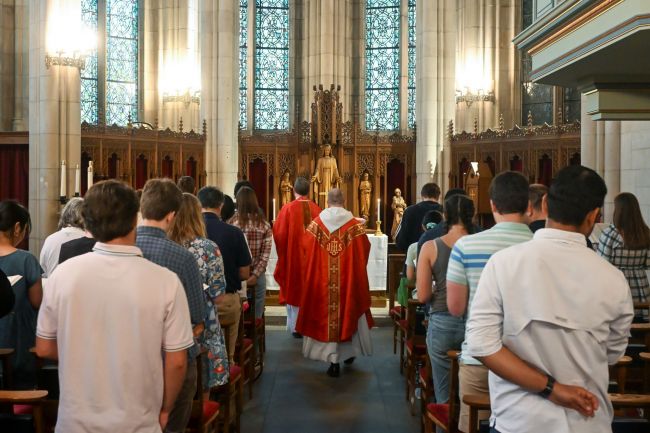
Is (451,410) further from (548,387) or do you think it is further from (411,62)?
(411,62)

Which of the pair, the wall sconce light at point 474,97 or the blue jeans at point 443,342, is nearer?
the blue jeans at point 443,342

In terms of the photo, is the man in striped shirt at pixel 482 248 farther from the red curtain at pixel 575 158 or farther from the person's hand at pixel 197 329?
the red curtain at pixel 575 158

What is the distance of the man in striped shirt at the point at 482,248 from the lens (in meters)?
3.76

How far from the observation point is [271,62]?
60.0 feet

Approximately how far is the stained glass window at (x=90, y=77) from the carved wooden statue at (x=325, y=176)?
515 centimetres

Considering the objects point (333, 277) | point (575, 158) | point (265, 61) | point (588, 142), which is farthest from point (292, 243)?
point (265, 61)

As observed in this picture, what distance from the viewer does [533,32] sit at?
4.33 meters

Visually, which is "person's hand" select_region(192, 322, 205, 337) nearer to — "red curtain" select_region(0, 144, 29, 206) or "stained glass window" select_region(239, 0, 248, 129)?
"red curtain" select_region(0, 144, 29, 206)

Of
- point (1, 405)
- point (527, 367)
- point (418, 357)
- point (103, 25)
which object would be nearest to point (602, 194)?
point (527, 367)

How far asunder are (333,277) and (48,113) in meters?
6.69

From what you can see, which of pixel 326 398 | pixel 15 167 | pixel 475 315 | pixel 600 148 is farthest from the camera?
pixel 15 167

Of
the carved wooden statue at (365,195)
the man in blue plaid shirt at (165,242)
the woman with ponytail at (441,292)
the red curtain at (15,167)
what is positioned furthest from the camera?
the carved wooden statue at (365,195)

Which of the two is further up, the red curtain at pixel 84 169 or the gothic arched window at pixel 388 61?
the gothic arched window at pixel 388 61

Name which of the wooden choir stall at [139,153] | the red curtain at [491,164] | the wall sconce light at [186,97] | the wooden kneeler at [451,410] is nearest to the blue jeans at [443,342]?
the wooden kneeler at [451,410]
